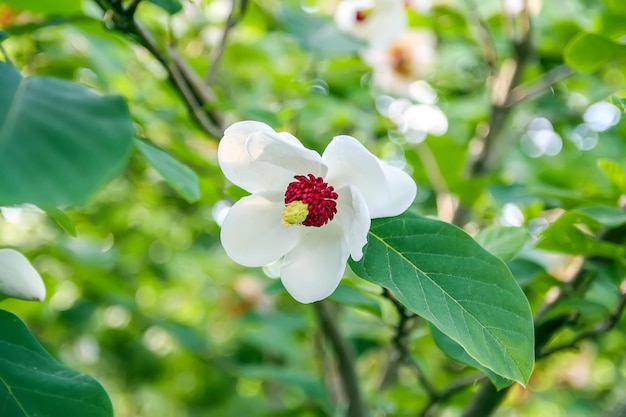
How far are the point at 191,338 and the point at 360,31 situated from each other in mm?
982

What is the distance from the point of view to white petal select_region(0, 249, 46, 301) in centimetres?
67

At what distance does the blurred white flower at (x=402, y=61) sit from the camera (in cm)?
185

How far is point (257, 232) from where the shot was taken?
0.68 meters

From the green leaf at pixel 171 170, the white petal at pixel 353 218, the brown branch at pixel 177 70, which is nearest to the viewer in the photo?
the white petal at pixel 353 218

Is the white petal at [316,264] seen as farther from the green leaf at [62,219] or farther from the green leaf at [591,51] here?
the green leaf at [591,51]

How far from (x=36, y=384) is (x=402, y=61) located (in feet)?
4.84

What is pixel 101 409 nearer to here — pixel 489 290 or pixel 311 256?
pixel 311 256

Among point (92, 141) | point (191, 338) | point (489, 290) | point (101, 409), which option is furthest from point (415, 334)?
point (191, 338)

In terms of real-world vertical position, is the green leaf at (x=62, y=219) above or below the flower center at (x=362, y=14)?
above

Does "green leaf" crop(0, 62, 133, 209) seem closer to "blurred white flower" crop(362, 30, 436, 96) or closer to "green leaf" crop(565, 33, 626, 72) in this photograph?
"green leaf" crop(565, 33, 626, 72)

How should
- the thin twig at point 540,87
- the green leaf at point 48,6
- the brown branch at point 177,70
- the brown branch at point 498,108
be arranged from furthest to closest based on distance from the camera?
the brown branch at point 498,108, the thin twig at point 540,87, the green leaf at point 48,6, the brown branch at point 177,70

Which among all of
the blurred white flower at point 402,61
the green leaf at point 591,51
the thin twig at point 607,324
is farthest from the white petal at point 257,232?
the blurred white flower at point 402,61

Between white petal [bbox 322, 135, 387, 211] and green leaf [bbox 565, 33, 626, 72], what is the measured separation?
1.91ft

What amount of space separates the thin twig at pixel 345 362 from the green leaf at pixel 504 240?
1.39ft
